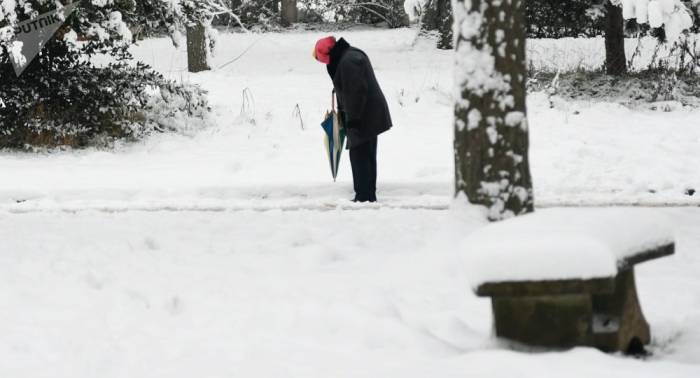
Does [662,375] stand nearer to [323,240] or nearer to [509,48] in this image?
[509,48]

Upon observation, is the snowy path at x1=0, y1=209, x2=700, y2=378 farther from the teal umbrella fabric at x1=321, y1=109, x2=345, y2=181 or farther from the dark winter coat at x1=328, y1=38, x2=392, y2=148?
the teal umbrella fabric at x1=321, y1=109, x2=345, y2=181

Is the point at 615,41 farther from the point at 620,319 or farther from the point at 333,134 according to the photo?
the point at 620,319

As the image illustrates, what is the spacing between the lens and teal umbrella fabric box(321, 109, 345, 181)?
9.35 meters

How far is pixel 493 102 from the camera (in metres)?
5.34

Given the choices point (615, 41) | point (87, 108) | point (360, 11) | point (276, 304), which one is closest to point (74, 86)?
point (87, 108)

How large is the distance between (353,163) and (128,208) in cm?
210

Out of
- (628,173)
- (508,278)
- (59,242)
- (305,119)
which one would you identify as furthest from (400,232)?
(305,119)

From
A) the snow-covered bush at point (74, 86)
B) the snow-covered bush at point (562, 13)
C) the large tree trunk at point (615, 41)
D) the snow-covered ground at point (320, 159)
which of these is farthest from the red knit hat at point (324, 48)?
the large tree trunk at point (615, 41)

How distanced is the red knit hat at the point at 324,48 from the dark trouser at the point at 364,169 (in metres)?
0.88

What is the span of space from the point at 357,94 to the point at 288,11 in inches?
659

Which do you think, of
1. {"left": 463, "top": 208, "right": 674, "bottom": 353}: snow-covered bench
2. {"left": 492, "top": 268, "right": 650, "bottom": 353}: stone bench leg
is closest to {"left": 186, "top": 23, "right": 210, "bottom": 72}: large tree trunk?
{"left": 463, "top": 208, "right": 674, "bottom": 353}: snow-covered bench

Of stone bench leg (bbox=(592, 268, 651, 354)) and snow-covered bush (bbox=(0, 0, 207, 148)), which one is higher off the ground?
snow-covered bush (bbox=(0, 0, 207, 148))

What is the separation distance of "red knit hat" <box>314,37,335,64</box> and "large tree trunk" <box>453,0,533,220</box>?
3.11m

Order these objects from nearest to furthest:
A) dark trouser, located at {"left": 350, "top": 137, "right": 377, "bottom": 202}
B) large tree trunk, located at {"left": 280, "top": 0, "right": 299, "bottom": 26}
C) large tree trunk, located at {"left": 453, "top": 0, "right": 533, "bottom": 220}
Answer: large tree trunk, located at {"left": 453, "top": 0, "right": 533, "bottom": 220}
dark trouser, located at {"left": 350, "top": 137, "right": 377, "bottom": 202}
large tree trunk, located at {"left": 280, "top": 0, "right": 299, "bottom": 26}
